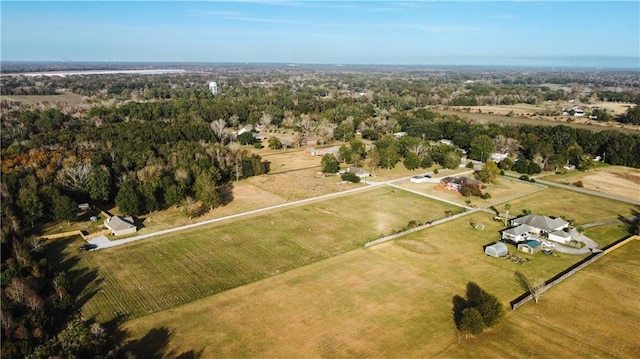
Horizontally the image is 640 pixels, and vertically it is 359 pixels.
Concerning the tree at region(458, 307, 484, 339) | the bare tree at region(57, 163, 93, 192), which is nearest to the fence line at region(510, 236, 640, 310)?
the tree at region(458, 307, 484, 339)

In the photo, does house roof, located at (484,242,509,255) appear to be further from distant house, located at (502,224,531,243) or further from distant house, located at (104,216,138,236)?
distant house, located at (104,216,138,236)

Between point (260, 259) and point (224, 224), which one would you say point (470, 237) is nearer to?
point (260, 259)

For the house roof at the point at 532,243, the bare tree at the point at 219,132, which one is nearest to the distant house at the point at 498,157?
the house roof at the point at 532,243

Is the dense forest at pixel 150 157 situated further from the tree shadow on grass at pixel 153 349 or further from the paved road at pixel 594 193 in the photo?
the paved road at pixel 594 193

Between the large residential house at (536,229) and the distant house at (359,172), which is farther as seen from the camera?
the distant house at (359,172)

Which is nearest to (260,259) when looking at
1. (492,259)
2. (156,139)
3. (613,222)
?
(492,259)

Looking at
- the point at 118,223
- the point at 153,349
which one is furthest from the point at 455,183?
the point at 153,349
